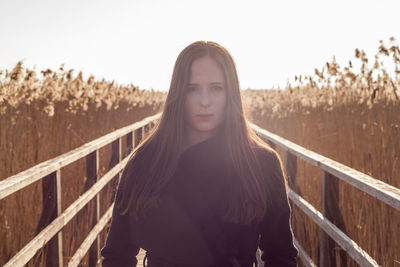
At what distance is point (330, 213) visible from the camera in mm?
3000

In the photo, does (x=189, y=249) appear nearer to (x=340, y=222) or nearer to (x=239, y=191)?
(x=239, y=191)

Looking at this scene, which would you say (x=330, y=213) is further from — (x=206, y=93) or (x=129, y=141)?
(x=129, y=141)

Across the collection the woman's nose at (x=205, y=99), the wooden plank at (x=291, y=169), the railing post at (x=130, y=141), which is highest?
the woman's nose at (x=205, y=99)

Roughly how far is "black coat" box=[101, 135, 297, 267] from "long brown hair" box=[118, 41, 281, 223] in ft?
0.15

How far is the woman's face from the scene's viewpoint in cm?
194

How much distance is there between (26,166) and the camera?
12.6ft

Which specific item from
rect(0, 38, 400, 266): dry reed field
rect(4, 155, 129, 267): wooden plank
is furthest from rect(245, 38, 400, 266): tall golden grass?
rect(4, 155, 129, 267): wooden plank

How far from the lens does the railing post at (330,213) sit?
291 cm

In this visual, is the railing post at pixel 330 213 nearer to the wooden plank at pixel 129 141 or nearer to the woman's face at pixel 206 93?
the woman's face at pixel 206 93

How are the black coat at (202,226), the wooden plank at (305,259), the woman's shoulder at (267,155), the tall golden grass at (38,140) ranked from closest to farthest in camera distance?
the black coat at (202,226), the woman's shoulder at (267,155), the tall golden grass at (38,140), the wooden plank at (305,259)

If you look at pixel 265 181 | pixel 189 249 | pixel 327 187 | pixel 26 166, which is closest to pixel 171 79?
pixel 265 181

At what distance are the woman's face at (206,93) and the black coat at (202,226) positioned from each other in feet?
0.38

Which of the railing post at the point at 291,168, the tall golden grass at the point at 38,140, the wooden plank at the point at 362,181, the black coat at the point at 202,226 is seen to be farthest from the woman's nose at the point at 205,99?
the railing post at the point at 291,168

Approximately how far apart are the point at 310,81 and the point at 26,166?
5.45 metres
